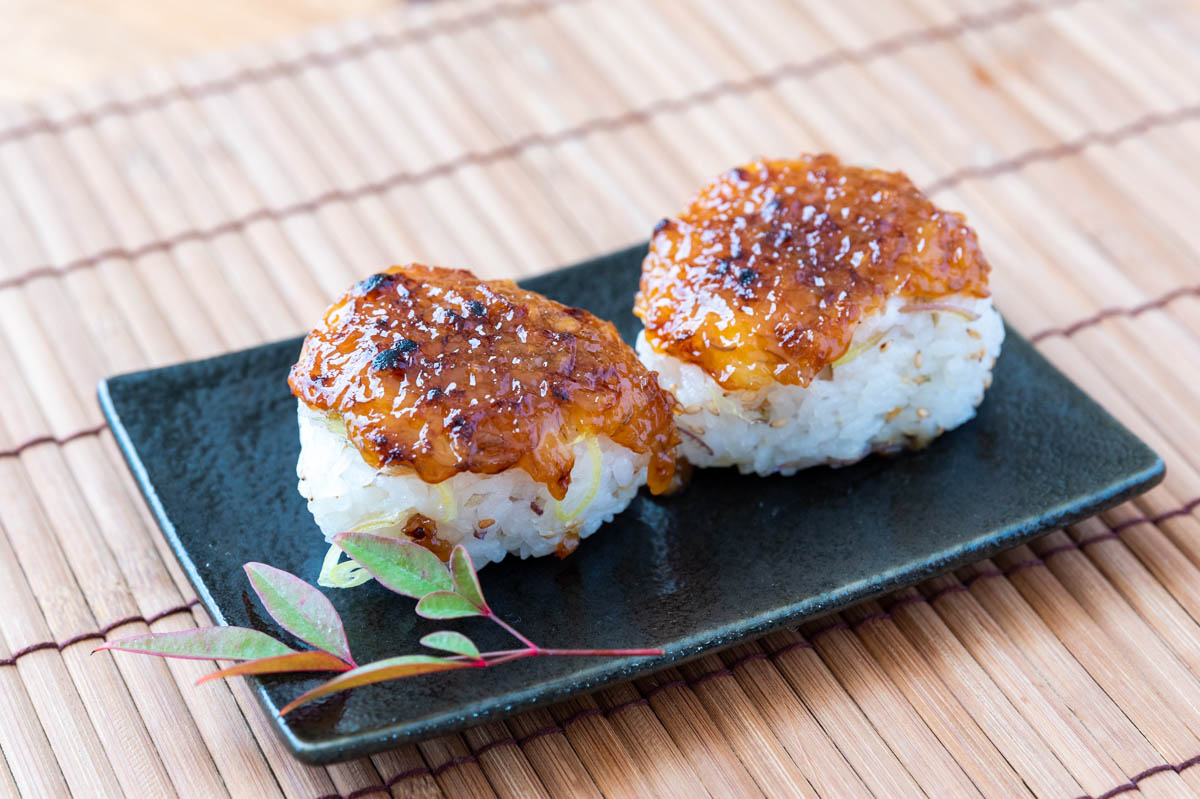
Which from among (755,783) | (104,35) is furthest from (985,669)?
(104,35)

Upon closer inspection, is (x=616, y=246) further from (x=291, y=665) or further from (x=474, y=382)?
(x=291, y=665)

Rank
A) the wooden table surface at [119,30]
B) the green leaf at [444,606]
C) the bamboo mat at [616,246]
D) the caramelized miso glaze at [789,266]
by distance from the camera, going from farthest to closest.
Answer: the wooden table surface at [119,30], the caramelized miso glaze at [789,266], the bamboo mat at [616,246], the green leaf at [444,606]

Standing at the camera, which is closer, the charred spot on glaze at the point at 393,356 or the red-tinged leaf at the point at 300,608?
the red-tinged leaf at the point at 300,608

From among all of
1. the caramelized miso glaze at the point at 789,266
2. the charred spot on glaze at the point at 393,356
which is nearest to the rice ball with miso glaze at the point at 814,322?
the caramelized miso glaze at the point at 789,266

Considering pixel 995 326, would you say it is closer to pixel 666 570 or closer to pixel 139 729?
pixel 666 570

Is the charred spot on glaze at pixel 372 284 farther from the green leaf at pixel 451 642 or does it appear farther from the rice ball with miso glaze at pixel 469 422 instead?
the green leaf at pixel 451 642

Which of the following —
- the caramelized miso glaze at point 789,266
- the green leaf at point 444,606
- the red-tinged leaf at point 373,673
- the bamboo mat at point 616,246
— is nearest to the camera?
the red-tinged leaf at point 373,673
